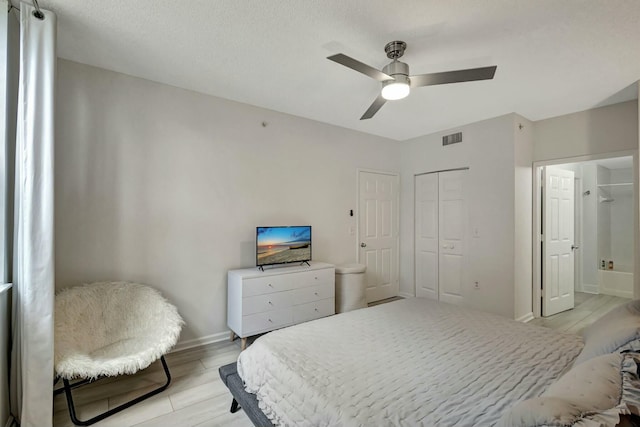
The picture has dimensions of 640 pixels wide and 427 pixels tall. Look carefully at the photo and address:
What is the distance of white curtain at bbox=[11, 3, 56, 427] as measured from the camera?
1.75m

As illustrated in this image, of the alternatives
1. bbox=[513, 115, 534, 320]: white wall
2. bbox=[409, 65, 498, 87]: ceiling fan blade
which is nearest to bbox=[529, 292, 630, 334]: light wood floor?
bbox=[513, 115, 534, 320]: white wall

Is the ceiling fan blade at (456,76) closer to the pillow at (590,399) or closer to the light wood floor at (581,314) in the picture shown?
the pillow at (590,399)

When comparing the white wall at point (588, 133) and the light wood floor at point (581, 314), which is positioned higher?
the white wall at point (588, 133)

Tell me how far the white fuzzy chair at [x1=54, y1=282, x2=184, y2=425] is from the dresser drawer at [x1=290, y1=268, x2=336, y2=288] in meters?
1.23

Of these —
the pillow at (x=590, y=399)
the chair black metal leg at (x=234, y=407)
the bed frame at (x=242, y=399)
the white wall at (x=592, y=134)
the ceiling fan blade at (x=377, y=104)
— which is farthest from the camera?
the white wall at (x=592, y=134)

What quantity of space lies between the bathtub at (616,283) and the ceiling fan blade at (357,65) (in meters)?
5.63

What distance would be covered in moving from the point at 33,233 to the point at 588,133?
17.4ft

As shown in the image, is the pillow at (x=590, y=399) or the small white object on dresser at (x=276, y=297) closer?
the pillow at (x=590, y=399)

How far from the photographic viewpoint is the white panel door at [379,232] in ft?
14.9

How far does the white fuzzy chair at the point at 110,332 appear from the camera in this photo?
1946mm

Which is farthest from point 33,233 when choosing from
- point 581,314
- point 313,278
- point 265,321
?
point 581,314

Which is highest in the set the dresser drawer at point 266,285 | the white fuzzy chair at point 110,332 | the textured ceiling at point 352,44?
the textured ceiling at point 352,44

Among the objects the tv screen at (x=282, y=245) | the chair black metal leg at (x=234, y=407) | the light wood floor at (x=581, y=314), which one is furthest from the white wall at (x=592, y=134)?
the chair black metal leg at (x=234, y=407)

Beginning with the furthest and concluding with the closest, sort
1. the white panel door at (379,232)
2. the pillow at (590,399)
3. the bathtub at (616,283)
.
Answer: the bathtub at (616,283)
the white panel door at (379,232)
the pillow at (590,399)
